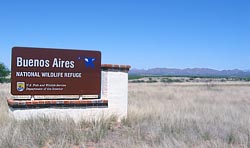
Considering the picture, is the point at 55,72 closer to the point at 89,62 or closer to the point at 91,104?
the point at 89,62

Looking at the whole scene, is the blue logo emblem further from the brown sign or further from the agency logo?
the agency logo

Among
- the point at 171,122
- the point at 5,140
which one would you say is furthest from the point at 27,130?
the point at 171,122

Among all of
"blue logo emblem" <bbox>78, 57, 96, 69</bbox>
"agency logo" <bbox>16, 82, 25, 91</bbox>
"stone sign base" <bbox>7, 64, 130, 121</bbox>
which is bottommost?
"stone sign base" <bbox>7, 64, 130, 121</bbox>

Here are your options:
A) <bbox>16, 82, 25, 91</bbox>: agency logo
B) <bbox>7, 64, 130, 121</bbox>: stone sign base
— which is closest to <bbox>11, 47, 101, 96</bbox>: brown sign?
<bbox>16, 82, 25, 91</bbox>: agency logo

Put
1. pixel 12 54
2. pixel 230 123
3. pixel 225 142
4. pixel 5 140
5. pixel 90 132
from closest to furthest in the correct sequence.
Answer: pixel 5 140, pixel 225 142, pixel 90 132, pixel 12 54, pixel 230 123

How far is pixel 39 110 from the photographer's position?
38.8ft

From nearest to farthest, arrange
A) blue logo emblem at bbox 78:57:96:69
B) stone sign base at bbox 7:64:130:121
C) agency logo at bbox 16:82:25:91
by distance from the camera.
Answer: stone sign base at bbox 7:64:130:121 → agency logo at bbox 16:82:25:91 → blue logo emblem at bbox 78:57:96:69

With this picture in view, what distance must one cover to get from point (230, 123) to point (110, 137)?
5.09 meters

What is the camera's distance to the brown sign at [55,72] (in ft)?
39.0

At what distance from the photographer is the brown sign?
39.0ft

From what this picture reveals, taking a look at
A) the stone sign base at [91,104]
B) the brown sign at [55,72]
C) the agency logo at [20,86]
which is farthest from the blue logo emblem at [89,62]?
the agency logo at [20,86]

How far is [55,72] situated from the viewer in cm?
1243

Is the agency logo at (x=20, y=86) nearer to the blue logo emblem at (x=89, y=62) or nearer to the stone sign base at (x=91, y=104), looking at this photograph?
the stone sign base at (x=91, y=104)

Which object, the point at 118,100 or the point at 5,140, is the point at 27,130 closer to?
the point at 5,140
